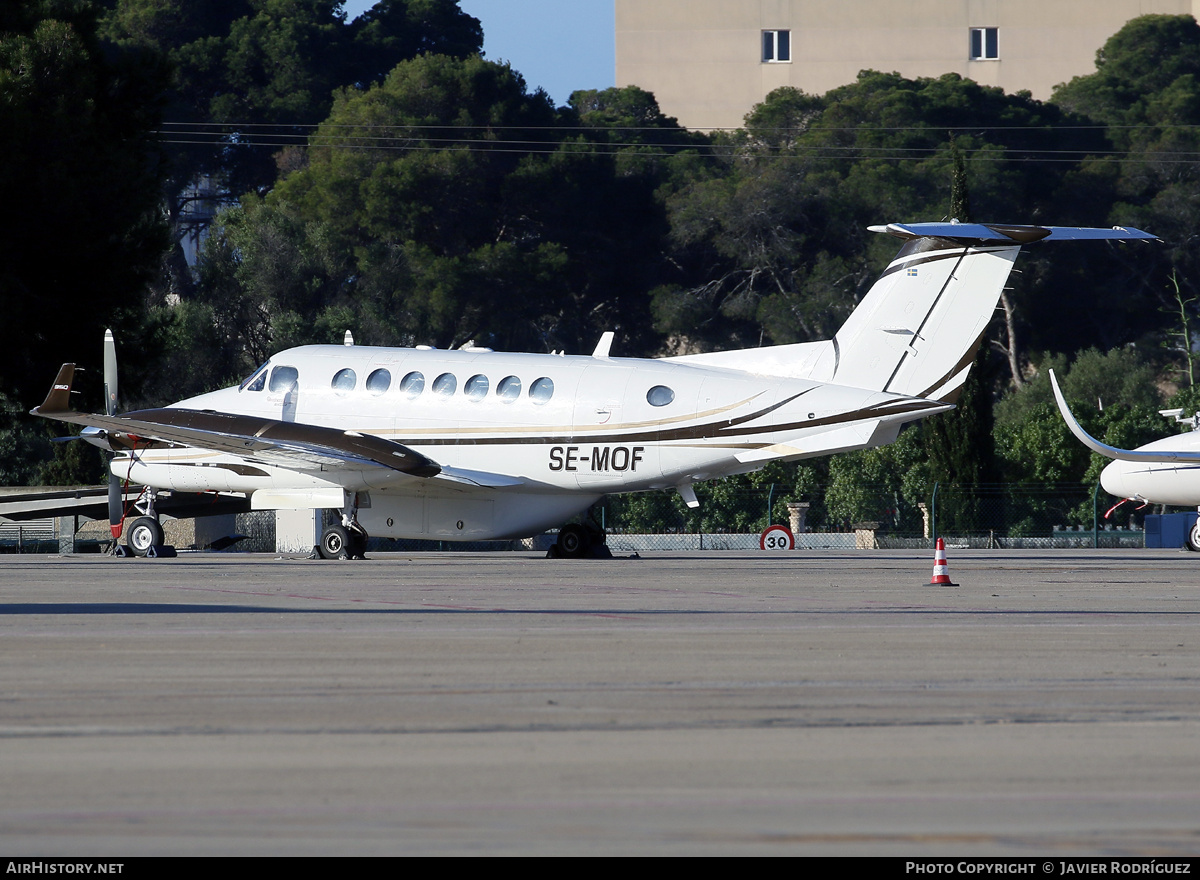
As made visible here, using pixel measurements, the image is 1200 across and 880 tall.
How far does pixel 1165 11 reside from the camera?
94562mm

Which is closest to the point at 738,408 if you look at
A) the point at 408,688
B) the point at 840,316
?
the point at 408,688

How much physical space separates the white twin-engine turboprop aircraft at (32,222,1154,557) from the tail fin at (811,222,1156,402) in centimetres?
2

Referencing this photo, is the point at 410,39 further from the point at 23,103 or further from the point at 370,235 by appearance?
the point at 23,103

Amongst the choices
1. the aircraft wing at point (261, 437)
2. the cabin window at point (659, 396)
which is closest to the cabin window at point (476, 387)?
the aircraft wing at point (261, 437)

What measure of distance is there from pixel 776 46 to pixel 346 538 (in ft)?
264

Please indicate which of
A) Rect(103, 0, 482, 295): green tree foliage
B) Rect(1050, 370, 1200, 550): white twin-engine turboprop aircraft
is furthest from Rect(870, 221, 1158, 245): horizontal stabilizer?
Rect(103, 0, 482, 295): green tree foliage

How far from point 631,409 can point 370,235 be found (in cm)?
4461

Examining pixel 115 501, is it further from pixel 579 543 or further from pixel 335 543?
pixel 579 543

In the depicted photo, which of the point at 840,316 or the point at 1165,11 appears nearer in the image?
the point at 840,316

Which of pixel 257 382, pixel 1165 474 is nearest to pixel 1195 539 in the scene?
pixel 1165 474

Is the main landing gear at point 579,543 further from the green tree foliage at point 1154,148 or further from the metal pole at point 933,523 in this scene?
A: the green tree foliage at point 1154,148

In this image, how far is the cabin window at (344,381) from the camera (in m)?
25.3

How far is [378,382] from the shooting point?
82.7 ft

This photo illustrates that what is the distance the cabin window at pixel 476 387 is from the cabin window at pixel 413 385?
2.43ft
